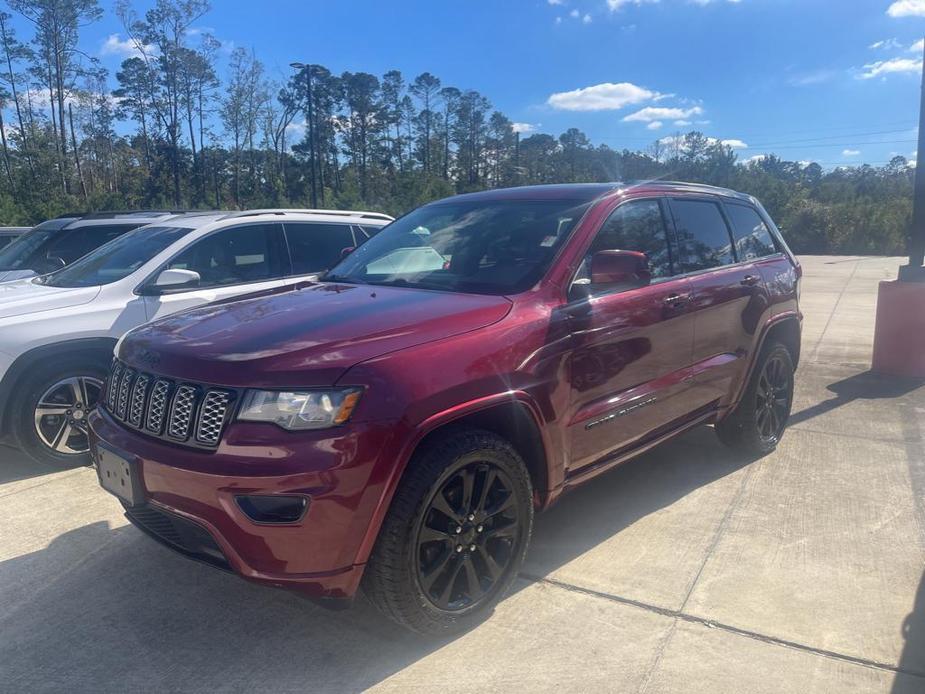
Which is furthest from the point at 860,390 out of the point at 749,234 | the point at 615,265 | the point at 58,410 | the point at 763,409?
the point at 58,410

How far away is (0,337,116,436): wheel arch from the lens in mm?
4609

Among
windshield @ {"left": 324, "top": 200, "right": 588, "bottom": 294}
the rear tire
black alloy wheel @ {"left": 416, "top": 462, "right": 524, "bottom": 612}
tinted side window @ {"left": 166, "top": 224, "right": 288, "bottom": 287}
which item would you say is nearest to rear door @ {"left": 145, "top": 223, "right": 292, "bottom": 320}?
tinted side window @ {"left": 166, "top": 224, "right": 288, "bottom": 287}

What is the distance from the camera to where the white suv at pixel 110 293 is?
4.71 m

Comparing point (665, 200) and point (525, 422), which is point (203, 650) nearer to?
point (525, 422)

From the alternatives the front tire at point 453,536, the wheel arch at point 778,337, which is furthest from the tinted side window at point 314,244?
the front tire at point 453,536

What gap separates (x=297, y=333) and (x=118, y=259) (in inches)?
138

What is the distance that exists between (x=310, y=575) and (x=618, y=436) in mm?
1750

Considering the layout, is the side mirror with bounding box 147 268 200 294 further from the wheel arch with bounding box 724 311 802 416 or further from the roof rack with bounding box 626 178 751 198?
the wheel arch with bounding box 724 311 802 416

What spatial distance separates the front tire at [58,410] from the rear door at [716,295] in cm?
371

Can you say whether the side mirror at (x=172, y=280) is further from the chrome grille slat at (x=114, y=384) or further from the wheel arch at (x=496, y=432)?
the wheel arch at (x=496, y=432)

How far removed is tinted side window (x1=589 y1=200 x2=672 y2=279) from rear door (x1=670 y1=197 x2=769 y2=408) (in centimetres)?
19

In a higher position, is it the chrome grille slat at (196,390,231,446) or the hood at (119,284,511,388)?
the hood at (119,284,511,388)

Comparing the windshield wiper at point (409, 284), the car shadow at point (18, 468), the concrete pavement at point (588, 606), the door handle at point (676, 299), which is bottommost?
the concrete pavement at point (588, 606)

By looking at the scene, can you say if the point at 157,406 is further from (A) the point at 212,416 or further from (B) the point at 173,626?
(B) the point at 173,626
